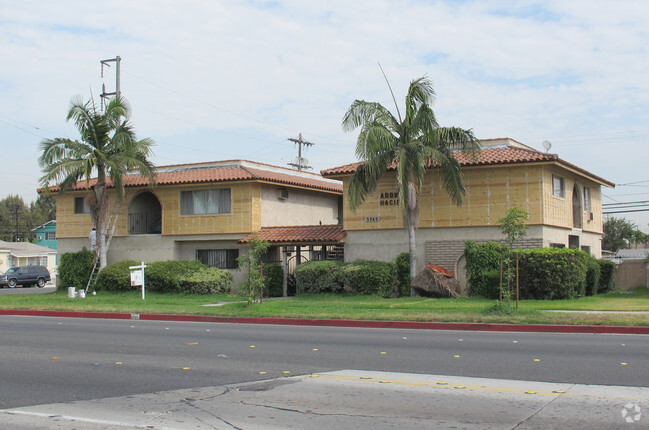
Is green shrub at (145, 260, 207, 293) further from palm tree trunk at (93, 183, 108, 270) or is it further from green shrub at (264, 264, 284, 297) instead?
green shrub at (264, 264, 284, 297)

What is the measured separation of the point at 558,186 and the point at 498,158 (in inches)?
132

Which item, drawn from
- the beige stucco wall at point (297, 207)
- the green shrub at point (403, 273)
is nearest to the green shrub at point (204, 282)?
the beige stucco wall at point (297, 207)

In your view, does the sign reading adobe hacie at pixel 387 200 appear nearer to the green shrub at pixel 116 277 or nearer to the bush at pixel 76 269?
the green shrub at pixel 116 277

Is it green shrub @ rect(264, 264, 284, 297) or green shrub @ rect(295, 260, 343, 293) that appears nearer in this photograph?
green shrub @ rect(295, 260, 343, 293)

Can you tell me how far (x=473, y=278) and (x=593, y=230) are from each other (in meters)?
10.5

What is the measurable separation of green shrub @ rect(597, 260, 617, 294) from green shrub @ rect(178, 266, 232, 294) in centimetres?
1581

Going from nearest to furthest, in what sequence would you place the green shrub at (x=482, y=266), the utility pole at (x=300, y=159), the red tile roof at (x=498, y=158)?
the green shrub at (x=482, y=266) < the red tile roof at (x=498, y=158) < the utility pole at (x=300, y=159)

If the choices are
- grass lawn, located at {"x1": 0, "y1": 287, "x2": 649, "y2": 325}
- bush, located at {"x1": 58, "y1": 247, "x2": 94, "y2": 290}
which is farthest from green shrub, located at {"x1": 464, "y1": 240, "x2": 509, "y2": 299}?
bush, located at {"x1": 58, "y1": 247, "x2": 94, "y2": 290}

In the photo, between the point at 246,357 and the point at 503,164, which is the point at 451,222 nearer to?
the point at 503,164

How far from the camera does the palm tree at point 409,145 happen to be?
81.0 ft

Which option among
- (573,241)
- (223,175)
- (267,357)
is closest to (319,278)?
(223,175)

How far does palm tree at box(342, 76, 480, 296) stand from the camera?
24688 millimetres

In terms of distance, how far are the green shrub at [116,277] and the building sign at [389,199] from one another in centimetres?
1152

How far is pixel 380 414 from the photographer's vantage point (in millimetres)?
7418
